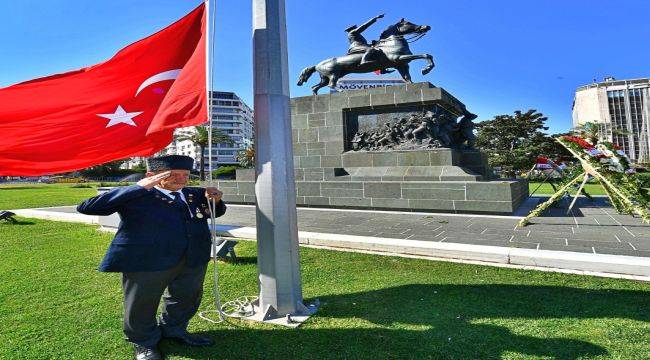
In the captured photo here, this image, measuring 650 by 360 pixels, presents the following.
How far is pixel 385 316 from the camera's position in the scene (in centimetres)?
344

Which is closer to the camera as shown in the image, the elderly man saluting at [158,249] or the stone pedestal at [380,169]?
the elderly man saluting at [158,249]

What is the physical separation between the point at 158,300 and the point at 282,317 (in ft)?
3.91

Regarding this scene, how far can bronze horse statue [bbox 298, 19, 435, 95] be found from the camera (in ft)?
40.6

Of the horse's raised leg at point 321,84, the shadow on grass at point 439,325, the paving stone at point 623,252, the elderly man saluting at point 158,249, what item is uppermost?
the horse's raised leg at point 321,84

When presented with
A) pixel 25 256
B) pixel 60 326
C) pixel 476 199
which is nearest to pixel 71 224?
pixel 25 256

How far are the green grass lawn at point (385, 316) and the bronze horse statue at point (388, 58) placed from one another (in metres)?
9.11

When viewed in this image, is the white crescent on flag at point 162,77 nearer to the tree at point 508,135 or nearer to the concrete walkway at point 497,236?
the concrete walkway at point 497,236

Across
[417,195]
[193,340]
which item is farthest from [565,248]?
[193,340]

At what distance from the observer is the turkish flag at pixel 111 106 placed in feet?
9.62

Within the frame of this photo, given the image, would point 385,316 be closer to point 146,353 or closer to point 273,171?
point 273,171

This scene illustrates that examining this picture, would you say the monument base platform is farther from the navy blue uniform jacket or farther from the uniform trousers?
the navy blue uniform jacket

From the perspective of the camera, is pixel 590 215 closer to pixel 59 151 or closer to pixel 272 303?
pixel 272 303

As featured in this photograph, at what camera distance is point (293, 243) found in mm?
3586

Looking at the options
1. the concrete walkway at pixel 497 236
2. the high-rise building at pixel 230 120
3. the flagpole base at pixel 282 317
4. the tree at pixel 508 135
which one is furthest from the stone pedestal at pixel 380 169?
the high-rise building at pixel 230 120
